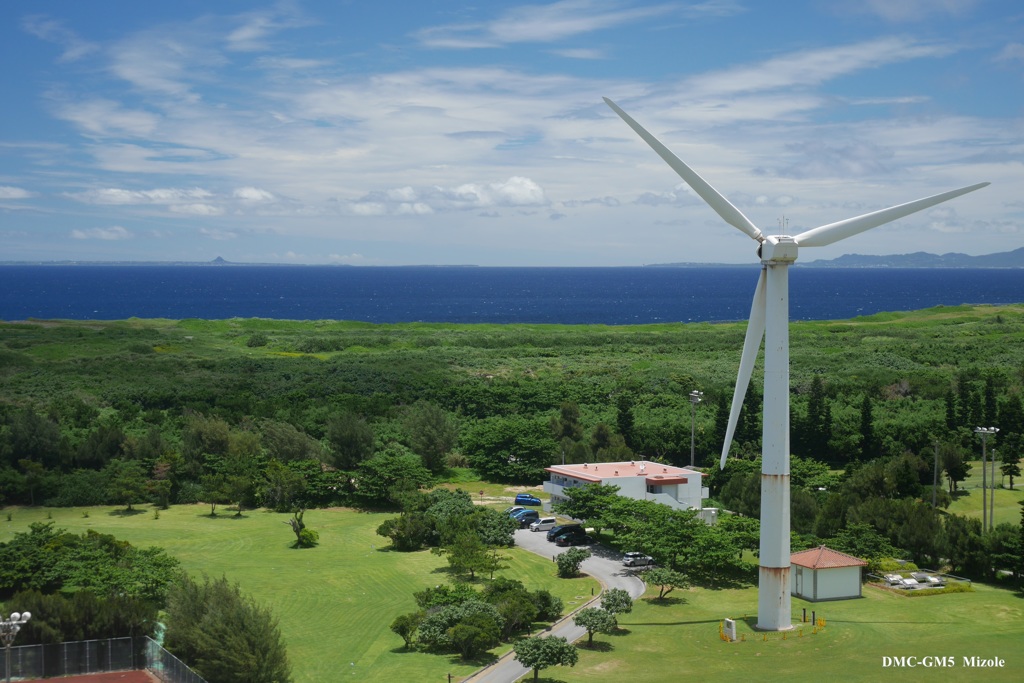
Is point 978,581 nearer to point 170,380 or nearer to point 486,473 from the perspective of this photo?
point 486,473

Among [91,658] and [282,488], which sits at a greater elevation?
[282,488]

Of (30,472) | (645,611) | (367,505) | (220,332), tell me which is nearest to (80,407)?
(30,472)

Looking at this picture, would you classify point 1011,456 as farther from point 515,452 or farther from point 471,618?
point 471,618

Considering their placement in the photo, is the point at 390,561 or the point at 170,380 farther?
the point at 170,380

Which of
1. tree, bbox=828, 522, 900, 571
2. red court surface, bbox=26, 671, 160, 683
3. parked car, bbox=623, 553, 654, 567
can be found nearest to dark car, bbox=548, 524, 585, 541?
parked car, bbox=623, 553, 654, 567

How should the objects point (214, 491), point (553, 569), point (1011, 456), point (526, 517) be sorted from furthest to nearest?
point (1011, 456), point (214, 491), point (526, 517), point (553, 569)

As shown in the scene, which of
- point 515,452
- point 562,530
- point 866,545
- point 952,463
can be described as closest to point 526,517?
point 562,530
